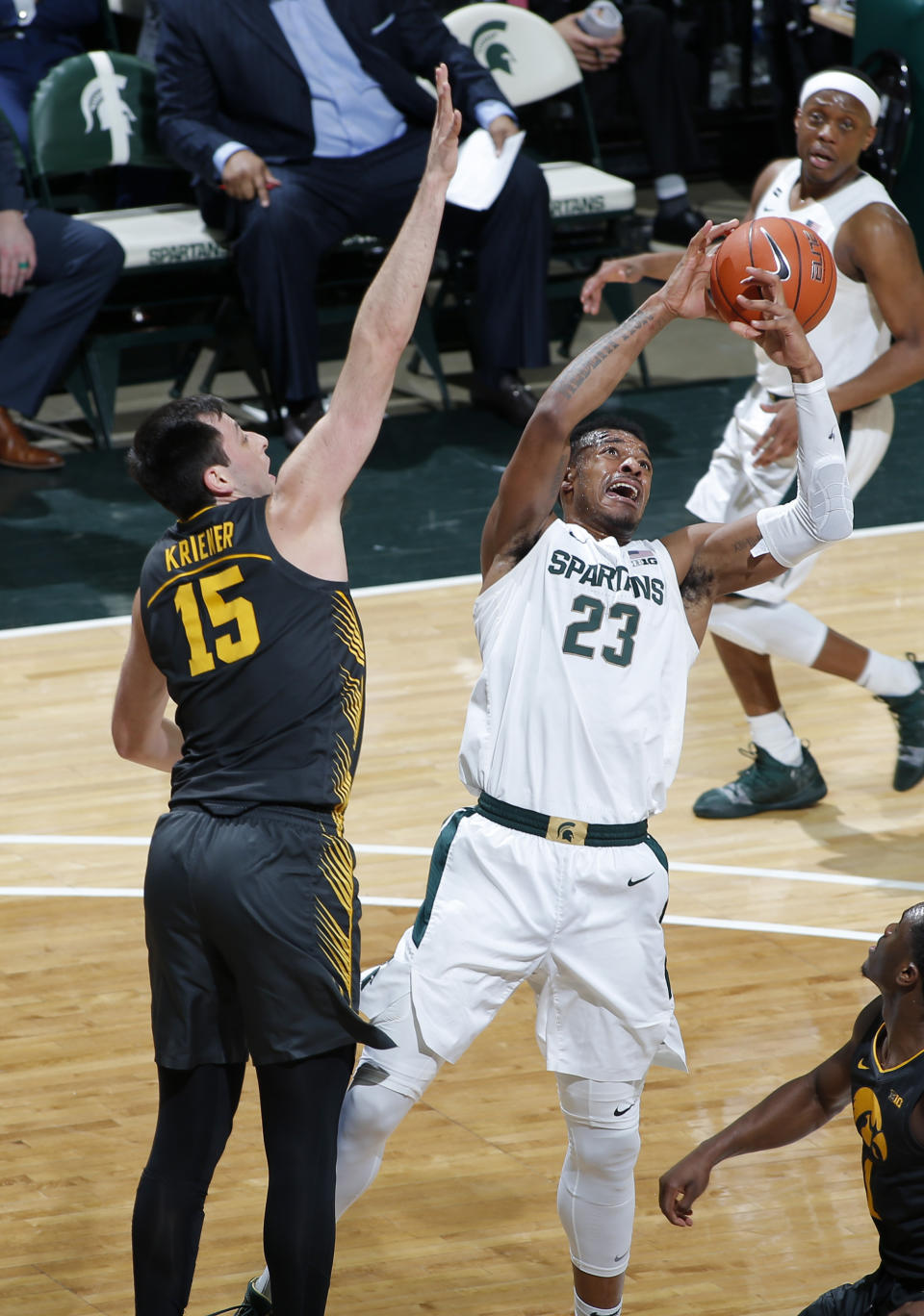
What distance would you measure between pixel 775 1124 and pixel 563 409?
1.23 meters

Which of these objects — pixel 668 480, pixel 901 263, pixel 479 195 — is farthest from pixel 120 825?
pixel 479 195

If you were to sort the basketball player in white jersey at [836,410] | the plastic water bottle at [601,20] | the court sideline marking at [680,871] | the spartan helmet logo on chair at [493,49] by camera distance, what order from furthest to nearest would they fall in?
the plastic water bottle at [601,20] < the spartan helmet logo on chair at [493,49] < the basketball player in white jersey at [836,410] < the court sideline marking at [680,871]

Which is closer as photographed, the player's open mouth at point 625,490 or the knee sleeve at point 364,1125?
the knee sleeve at point 364,1125

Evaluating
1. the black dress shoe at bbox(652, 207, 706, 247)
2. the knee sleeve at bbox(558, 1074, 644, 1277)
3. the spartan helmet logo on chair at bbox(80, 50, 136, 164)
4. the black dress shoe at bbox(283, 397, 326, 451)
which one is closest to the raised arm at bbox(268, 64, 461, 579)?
the knee sleeve at bbox(558, 1074, 644, 1277)

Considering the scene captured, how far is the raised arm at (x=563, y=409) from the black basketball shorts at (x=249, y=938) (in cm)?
69

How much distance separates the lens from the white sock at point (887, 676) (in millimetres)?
5020

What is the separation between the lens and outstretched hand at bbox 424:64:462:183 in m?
2.85

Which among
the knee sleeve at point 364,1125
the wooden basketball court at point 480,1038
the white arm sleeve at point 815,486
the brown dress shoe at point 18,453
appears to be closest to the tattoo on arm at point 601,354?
the white arm sleeve at point 815,486

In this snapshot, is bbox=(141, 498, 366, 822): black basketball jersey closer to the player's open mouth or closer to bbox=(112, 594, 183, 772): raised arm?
bbox=(112, 594, 183, 772): raised arm

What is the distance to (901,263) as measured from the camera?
480cm

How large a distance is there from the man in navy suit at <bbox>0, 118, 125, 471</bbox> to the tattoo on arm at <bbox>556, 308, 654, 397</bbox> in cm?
450

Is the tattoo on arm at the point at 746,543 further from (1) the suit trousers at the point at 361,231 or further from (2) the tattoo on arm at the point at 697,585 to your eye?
(1) the suit trousers at the point at 361,231

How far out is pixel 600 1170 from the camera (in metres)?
3.02

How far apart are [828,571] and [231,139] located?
3.06 meters
